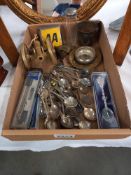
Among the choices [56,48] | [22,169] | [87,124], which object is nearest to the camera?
[87,124]

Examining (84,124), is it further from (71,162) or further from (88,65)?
(71,162)

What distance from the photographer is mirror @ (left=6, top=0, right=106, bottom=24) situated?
2.05 ft

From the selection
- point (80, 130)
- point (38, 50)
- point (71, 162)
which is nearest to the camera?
point (80, 130)

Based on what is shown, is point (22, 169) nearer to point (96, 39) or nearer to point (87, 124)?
point (87, 124)

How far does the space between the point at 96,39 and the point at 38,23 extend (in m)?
0.21

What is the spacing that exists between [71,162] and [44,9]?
1.90 ft

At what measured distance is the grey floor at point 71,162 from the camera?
725 mm

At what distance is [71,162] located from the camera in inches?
28.9

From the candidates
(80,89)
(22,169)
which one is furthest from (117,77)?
(22,169)

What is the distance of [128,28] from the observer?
51 centimetres

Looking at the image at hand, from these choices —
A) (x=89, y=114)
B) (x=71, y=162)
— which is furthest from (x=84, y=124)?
(x=71, y=162)

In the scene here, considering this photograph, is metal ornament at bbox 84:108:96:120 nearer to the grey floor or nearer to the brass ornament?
the brass ornament

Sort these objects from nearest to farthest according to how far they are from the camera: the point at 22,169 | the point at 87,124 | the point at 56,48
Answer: the point at 87,124, the point at 56,48, the point at 22,169

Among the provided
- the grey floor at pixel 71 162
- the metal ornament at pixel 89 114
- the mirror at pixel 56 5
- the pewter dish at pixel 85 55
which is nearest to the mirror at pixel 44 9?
the mirror at pixel 56 5
